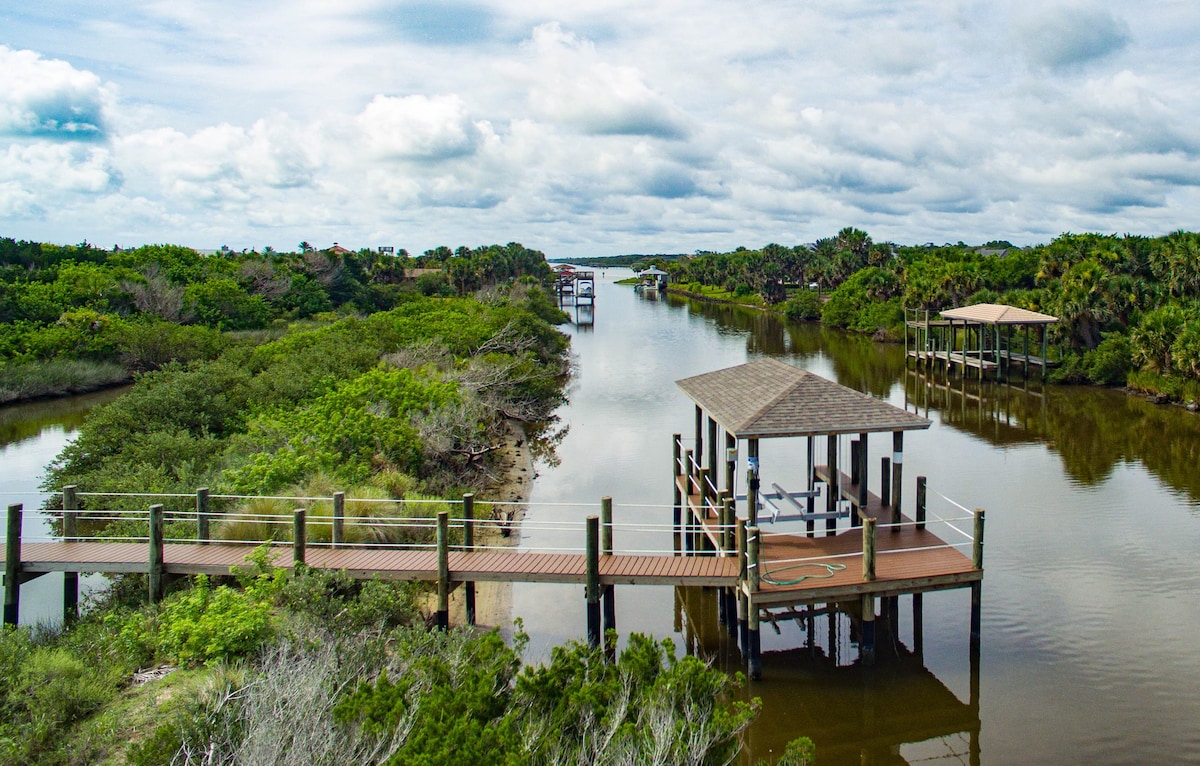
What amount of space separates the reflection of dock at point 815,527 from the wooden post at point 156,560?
23.1 feet

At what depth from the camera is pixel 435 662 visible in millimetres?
8148

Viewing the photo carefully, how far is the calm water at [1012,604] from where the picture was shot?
1077cm

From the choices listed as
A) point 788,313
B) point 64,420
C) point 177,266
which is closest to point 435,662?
point 64,420

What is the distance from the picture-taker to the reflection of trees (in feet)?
78.7

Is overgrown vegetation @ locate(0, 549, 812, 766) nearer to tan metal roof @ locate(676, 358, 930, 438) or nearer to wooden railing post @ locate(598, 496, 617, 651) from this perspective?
wooden railing post @ locate(598, 496, 617, 651)

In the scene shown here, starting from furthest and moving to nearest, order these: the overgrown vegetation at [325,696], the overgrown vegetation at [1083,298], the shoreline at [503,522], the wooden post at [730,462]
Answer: the overgrown vegetation at [1083,298]
the wooden post at [730,462]
the shoreline at [503,522]
the overgrown vegetation at [325,696]

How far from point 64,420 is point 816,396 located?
2922 cm

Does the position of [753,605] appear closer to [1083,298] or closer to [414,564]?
[414,564]

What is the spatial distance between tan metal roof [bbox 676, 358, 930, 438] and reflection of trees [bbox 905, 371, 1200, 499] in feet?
38.6

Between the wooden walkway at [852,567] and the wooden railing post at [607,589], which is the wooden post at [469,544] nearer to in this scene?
the wooden railing post at [607,589]

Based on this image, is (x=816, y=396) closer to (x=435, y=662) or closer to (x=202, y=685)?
(x=435, y=662)

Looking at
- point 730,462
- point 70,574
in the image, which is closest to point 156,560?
point 70,574

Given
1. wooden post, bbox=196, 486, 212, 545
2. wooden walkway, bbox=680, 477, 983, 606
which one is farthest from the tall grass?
wooden walkway, bbox=680, 477, 983, 606

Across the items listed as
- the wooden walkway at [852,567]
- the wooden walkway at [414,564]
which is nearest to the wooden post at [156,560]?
the wooden walkway at [414,564]
